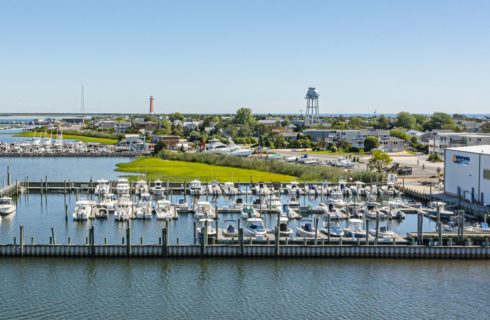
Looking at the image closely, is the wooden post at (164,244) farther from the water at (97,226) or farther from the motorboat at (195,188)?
the motorboat at (195,188)

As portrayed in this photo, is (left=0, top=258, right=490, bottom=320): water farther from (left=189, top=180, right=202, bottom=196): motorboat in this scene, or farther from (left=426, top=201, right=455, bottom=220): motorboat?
(left=189, top=180, right=202, bottom=196): motorboat

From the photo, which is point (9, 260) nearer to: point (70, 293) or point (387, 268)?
point (70, 293)

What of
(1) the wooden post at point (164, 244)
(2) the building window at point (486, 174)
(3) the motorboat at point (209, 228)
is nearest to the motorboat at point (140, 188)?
(3) the motorboat at point (209, 228)

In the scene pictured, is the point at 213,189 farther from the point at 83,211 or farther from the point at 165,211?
the point at 83,211

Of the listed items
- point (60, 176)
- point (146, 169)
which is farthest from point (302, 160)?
point (60, 176)

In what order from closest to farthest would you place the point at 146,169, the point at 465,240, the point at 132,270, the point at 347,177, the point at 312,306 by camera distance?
1. the point at 312,306
2. the point at 132,270
3. the point at 465,240
4. the point at 347,177
5. the point at 146,169

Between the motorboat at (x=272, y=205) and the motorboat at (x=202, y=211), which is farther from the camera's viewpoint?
the motorboat at (x=272, y=205)
